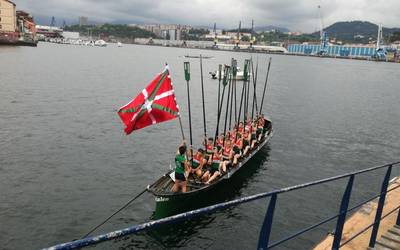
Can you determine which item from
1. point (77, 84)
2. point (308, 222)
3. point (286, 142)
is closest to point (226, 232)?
point (308, 222)

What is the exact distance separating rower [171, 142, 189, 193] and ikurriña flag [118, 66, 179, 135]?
2.07 meters

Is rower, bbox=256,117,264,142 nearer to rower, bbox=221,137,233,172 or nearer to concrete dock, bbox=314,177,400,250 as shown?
rower, bbox=221,137,233,172

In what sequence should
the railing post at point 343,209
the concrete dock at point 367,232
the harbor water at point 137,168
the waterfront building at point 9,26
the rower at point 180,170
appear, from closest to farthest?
1. the railing post at point 343,209
2. the concrete dock at point 367,232
3. the rower at point 180,170
4. the harbor water at point 137,168
5. the waterfront building at point 9,26

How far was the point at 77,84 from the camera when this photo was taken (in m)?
68.7

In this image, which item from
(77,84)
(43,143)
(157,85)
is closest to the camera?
(157,85)

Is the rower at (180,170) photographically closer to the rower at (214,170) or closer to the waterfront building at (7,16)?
the rower at (214,170)

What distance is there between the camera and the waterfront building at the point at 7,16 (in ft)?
513

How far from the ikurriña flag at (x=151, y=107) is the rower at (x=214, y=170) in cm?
500

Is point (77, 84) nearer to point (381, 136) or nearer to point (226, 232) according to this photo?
point (381, 136)

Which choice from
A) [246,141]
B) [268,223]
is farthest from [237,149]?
[268,223]

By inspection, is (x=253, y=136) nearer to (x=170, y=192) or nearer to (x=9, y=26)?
(x=170, y=192)

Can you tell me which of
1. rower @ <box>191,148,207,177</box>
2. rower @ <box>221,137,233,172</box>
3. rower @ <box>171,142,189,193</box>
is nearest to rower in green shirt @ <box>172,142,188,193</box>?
rower @ <box>171,142,189,193</box>

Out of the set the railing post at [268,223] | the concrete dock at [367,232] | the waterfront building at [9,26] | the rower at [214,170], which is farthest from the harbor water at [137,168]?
the waterfront building at [9,26]

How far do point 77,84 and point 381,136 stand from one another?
163 feet
